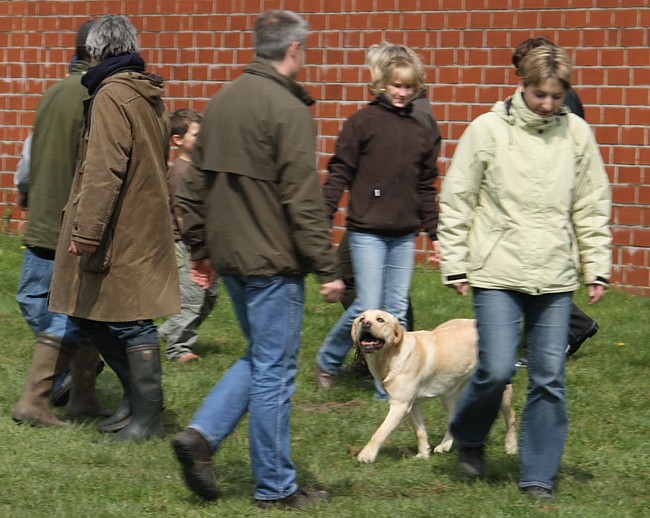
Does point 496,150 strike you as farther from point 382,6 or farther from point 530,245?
point 382,6

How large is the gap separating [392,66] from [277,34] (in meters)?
2.02

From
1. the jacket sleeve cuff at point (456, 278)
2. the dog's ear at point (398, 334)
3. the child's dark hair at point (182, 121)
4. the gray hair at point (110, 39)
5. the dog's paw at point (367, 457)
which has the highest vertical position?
the gray hair at point (110, 39)

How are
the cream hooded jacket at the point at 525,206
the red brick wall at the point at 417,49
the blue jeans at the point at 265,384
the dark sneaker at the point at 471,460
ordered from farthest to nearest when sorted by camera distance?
the red brick wall at the point at 417,49
the dark sneaker at the point at 471,460
the cream hooded jacket at the point at 525,206
the blue jeans at the point at 265,384

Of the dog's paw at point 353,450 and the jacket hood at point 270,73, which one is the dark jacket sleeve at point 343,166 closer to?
the dog's paw at point 353,450

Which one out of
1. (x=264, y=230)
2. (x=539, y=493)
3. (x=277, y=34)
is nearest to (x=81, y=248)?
(x=264, y=230)

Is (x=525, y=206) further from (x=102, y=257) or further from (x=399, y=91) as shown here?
(x=102, y=257)

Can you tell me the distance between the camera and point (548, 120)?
5.34 meters

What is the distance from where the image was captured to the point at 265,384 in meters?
5.23

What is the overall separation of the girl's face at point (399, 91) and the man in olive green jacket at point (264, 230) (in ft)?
6.46

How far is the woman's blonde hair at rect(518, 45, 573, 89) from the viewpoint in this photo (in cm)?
523

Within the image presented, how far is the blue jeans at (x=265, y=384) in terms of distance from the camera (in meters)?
5.18

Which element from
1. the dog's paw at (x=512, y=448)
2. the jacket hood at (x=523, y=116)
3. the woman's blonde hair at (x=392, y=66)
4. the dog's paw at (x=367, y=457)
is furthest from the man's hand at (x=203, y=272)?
the woman's blonde hair at (x=392, y=66)

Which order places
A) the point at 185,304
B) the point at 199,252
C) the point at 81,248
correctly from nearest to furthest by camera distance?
1. the point at 199,252
2. the point at 81,248
3. the point at 185,304

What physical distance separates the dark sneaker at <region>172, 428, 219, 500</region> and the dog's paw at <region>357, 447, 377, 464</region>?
110 cm
